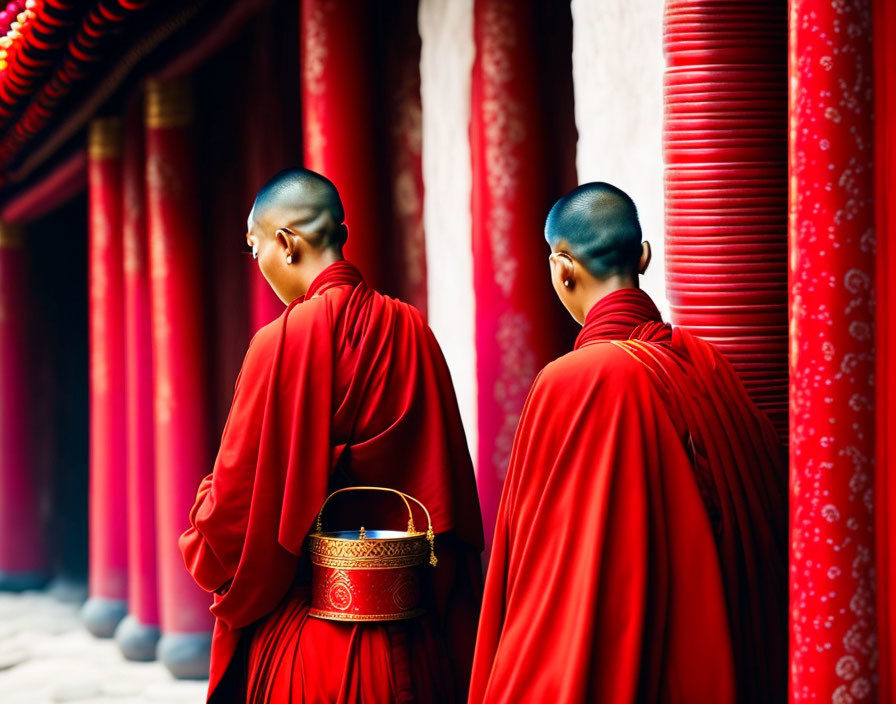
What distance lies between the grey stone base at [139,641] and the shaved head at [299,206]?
3312 millimetres

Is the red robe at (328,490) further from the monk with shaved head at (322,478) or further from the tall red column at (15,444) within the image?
the tall red column at (15,444)

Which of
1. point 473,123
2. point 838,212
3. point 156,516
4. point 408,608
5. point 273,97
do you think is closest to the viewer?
point 838,212

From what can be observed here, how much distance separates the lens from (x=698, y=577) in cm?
175

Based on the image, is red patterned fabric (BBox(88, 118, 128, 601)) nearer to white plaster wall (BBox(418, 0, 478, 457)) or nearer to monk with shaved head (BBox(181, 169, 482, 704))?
white plaster wall (BBox(418, 0, 478, 457))

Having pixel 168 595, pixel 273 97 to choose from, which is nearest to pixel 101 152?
pixel 273 97

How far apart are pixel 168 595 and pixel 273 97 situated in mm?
2100

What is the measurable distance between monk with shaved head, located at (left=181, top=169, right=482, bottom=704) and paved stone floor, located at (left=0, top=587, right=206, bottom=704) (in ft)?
7.94

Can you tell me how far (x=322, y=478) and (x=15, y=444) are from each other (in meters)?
5.94

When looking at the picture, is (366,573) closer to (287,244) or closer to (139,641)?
(287,244)

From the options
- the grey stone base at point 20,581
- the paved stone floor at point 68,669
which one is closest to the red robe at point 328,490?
the paved stone floor at point 68,669

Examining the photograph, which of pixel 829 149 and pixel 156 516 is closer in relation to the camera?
pixel 829 149

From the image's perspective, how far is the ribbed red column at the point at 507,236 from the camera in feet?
10.7

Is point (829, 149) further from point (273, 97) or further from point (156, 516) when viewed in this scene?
point (156, 516)

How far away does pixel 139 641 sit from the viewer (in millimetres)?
5344
